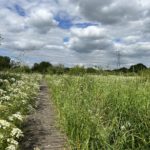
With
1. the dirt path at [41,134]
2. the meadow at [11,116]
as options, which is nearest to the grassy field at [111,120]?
the dirt path at [41,134]

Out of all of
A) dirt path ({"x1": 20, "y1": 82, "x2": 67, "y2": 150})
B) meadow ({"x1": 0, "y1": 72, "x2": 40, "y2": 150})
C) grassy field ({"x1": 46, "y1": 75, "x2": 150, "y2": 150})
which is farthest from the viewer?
dirt path ({"x1": 20, "y1": 82, "x2": 67, "y2": 150})

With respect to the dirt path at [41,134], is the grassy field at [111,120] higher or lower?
higher

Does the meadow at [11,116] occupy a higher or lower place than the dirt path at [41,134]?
higher

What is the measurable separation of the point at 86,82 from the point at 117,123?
6.59 metres

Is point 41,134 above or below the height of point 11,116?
below

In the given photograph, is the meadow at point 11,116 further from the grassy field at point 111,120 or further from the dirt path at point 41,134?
the grassy field at point 111,120

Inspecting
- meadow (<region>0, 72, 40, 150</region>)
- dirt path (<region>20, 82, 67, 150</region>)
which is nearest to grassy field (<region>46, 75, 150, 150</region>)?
dirt path (<region>20, 82, 67, 150</region>)

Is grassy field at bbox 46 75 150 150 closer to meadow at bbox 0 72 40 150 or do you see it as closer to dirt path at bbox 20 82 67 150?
dirt path at bbox 20 82 67 150

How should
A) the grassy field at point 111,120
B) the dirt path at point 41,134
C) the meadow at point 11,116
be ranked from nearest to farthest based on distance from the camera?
the grassy field at point 111,120, the meadow at point 11,116, the dirt path at point 41,134

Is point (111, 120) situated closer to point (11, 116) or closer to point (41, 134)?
point (41, 134)

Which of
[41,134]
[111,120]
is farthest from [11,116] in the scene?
[111,120]

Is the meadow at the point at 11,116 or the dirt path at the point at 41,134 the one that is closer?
the meadow at the point at 11,116

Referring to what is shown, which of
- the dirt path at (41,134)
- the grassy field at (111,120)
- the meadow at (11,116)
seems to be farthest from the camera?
the dirt path at (41,134)

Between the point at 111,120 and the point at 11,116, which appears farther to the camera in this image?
the point at 11,116
